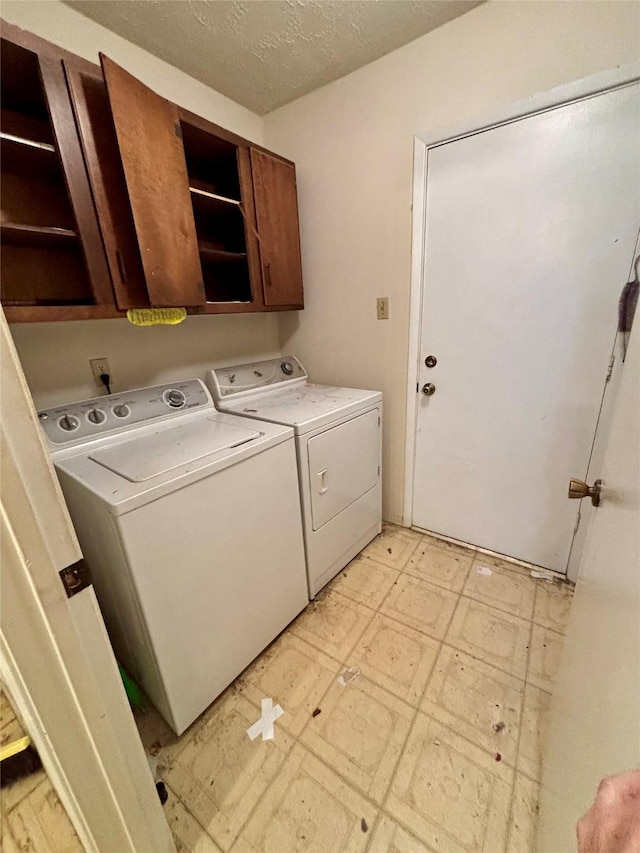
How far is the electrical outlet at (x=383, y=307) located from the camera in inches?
71.6

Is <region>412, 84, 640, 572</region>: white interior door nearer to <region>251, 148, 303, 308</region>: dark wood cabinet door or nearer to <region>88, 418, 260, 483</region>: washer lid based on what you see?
<region>251, 148, 303, 308</region>: dark wood cabinet door

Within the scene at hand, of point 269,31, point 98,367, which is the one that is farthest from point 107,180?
point 269,31

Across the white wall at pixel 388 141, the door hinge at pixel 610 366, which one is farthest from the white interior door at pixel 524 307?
the white wall at pixel 388 141

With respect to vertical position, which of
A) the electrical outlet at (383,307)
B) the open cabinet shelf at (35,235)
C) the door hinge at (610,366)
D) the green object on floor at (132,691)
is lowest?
the green object on floor at (132,691)

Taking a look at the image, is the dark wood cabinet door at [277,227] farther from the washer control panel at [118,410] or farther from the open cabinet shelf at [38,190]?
the open cabinet shelf at [38,190]

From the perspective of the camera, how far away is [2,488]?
44 centimetres

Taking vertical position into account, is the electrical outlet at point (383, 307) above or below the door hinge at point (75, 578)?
above

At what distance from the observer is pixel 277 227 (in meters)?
1.79

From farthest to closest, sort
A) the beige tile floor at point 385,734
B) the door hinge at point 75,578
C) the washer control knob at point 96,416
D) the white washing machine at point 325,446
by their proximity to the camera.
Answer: the white washing machine at point 325,446 < the washer control knob at point 96,416 < the beige tile floor at point 385,734 < the door hinge at point 75,578

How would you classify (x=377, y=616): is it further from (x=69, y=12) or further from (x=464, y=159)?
(x=69, y=12)

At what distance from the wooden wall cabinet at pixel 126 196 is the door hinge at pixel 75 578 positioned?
3.06ft

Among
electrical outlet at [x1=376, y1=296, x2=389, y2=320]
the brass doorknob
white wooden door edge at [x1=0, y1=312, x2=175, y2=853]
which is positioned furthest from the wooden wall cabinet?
the brass doorknob

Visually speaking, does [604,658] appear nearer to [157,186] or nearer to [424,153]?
[157,186]

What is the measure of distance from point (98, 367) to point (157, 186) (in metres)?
0.79
